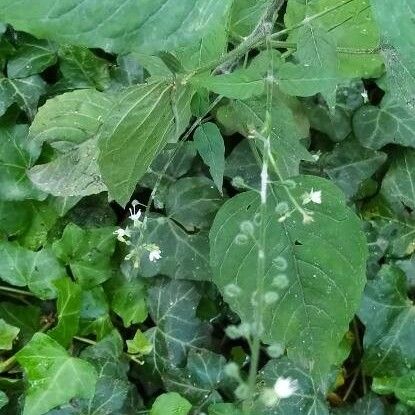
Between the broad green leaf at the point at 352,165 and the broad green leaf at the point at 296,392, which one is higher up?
the broad green leaf at the point at 352,165

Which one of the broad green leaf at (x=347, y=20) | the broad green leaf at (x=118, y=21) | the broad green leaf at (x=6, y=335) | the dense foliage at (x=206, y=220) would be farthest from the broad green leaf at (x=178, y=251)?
the broad green leaf at (x=118, y=21)

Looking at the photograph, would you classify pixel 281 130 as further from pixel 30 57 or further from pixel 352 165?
pixel 30 57

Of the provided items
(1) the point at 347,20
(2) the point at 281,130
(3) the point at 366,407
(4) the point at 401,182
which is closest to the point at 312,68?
(2) the point at 281,130

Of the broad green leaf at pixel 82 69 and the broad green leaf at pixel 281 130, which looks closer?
the broad green leaf at pixel 281 130

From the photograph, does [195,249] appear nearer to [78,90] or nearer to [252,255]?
[252,255]

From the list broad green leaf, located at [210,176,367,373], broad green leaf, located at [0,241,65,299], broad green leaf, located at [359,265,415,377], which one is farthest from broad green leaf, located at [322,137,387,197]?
broad green leaf, located at [0,241,65,299]

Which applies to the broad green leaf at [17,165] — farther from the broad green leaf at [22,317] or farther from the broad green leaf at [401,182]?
the broad green leaf at [401,182]

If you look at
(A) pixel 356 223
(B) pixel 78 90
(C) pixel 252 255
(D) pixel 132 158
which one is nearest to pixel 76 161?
(B) pixel 78 90
